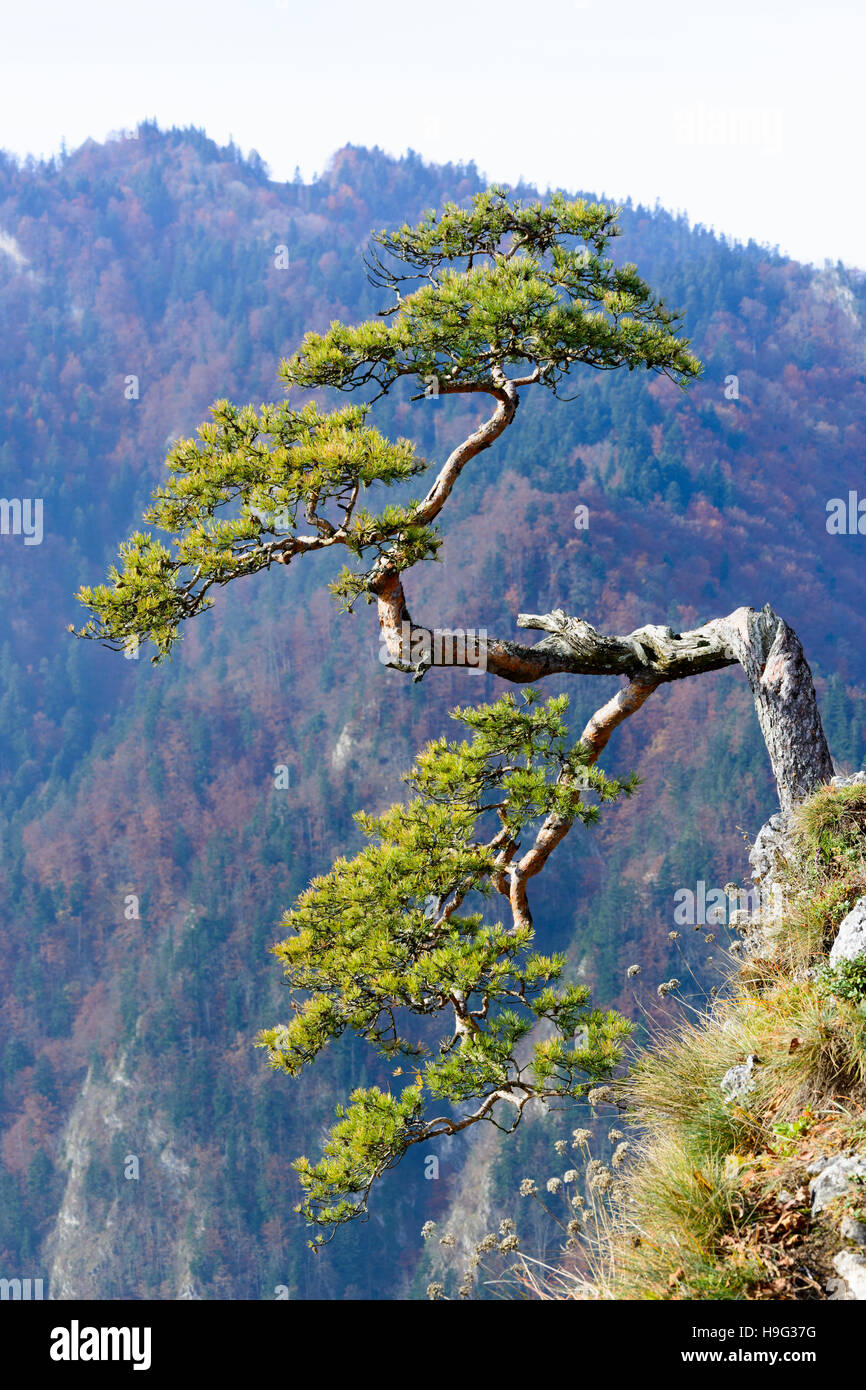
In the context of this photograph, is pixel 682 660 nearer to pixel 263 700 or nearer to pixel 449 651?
pixel 449 651

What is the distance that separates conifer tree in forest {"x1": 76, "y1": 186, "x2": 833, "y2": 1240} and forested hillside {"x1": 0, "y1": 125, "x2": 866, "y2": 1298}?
47940 millimetres

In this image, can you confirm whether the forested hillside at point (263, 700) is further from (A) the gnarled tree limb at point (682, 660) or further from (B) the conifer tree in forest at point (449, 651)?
(A) the gnarled tree limb at point (682, 660)

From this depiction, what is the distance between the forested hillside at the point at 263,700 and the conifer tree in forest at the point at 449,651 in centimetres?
4794

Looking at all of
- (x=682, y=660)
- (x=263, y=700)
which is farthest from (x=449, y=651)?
(x=263, y=700)

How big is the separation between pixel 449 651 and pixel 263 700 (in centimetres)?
9573

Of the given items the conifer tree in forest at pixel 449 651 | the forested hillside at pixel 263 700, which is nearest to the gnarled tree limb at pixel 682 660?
the conifer tree in forest at pixel 449 651

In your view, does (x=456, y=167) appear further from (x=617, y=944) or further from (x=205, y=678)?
(x=617, y=944)

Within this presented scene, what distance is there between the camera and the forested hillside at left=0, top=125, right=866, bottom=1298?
72250 mm

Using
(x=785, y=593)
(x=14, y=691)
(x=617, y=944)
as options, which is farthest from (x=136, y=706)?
(x=785, y=593)

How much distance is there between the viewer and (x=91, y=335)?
143 m

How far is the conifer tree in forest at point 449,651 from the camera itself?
6344 mm

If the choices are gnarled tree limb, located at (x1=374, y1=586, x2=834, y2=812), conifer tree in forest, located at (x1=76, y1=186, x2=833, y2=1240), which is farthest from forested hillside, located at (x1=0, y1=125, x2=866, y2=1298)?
gnarled tree limb, located at (x1=374, y1=586, x2=834, y2=812)

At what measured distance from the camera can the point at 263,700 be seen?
330 feet

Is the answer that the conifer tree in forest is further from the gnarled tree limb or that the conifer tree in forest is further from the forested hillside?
the forested hillside
